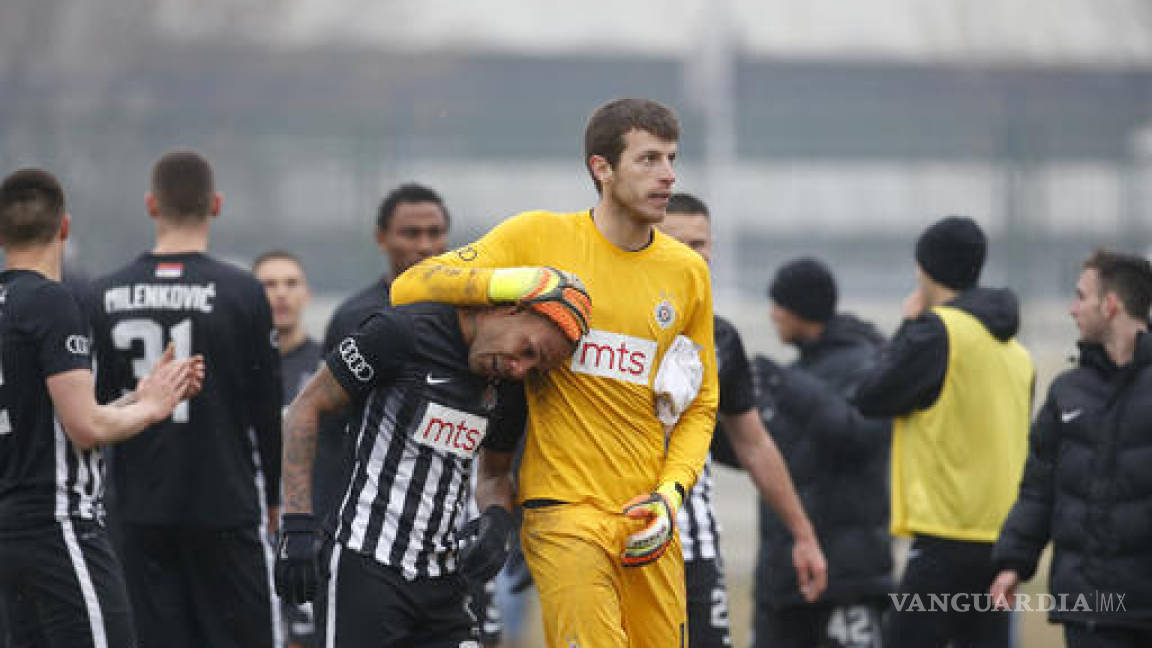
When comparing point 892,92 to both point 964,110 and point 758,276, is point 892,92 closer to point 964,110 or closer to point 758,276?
point 964,110

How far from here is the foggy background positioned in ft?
74.7

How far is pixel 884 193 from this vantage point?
23.9m

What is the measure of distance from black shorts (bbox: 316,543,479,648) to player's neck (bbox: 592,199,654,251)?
109 cm

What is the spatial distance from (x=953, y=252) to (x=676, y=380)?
3.01 m

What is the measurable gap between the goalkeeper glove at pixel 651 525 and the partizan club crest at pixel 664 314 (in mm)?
487

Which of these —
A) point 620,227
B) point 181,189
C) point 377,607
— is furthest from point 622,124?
point 181,189

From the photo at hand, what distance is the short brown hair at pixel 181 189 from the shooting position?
6.28m

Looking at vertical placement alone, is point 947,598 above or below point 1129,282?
below

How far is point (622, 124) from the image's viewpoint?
14.8ft

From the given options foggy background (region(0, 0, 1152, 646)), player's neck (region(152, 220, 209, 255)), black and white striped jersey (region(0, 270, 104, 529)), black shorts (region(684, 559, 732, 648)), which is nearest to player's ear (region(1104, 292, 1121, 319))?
black shorts (region(684, 559, 732, 648))

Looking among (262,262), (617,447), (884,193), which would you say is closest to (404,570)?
(617,447)

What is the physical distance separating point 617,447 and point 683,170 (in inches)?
770

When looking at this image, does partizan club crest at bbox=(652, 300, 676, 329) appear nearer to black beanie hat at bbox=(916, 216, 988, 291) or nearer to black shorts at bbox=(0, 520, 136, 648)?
black shorts at bbox=(0, 520, 136, 648)

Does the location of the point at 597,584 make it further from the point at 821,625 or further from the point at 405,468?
the point at 821,625
